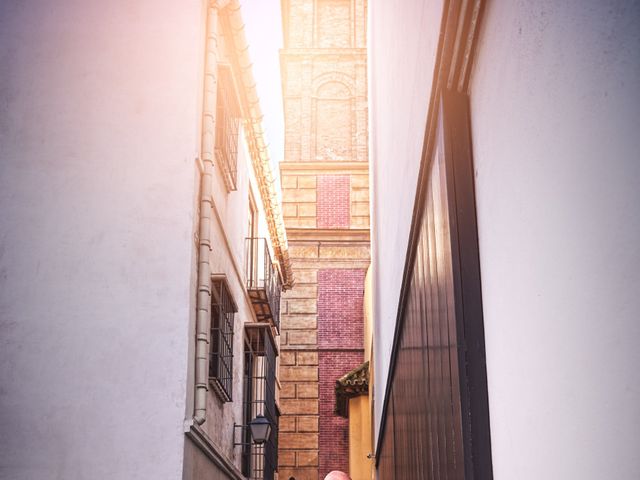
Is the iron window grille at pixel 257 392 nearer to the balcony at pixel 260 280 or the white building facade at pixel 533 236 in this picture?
the balcony at pixel 260 280

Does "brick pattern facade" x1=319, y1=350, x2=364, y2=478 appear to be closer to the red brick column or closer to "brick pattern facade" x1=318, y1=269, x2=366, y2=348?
the red brick column

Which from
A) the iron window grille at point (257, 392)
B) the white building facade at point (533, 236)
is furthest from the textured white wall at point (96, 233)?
the iron window grille at point (257, 392)

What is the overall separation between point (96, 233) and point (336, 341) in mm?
18518

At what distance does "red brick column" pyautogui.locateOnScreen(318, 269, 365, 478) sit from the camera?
1057 inches

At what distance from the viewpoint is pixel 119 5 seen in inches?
419

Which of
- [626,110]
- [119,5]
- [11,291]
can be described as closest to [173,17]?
[119,5]

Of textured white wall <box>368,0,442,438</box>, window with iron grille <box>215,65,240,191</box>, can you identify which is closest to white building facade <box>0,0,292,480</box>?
window with iron grille <box>215,65,240,191</box>

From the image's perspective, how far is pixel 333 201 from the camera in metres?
29.3

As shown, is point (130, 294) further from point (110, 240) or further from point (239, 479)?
point (239, 479)

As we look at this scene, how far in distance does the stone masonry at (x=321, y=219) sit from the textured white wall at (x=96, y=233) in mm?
17629

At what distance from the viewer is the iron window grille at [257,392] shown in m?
15.1

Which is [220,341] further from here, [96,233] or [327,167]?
[327,167]

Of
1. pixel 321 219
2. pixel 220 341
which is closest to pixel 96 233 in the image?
pixel 220 341

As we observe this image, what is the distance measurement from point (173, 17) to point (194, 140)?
151 cm
